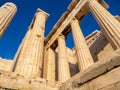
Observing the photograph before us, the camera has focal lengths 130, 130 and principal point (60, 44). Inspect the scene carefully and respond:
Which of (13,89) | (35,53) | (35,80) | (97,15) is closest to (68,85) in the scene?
(35,80)

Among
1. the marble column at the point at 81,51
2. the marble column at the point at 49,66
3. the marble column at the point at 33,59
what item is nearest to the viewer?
the marble column at the point at 33,59

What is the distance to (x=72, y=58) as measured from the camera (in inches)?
885

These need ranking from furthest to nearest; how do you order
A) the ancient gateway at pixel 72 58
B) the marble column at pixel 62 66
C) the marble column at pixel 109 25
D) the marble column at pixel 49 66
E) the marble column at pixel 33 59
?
the marble column at pixel 49 66 < the marble column at pixel 62 66 < the marble column at pixel 33 59 < the marble column at pixel 109 25 < the ancient gateway at pixel 72 58

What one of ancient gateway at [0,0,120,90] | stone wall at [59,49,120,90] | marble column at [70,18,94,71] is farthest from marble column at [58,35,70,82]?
stone wall at [59,49,120,90]

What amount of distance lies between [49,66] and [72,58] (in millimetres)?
6915

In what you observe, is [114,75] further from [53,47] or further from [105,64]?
[53,47]

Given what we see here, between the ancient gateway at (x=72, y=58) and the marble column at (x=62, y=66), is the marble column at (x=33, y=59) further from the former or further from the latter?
the marble column at (x=62, y=66)

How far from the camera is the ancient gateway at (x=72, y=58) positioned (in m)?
3.93

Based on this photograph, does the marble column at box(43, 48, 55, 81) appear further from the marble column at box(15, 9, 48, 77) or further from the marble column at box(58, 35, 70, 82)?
the marble column at box(15, 9, 48, 77)

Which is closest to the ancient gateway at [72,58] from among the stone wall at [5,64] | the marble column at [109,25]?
the marble column at [109,25]

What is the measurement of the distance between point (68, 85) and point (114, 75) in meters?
2.35

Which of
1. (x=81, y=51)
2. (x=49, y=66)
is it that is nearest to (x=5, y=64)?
(x=49, y=66)

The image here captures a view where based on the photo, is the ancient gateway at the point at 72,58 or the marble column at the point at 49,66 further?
the marble column at the point at 49,66

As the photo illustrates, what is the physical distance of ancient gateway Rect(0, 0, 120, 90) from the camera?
3.93 m
